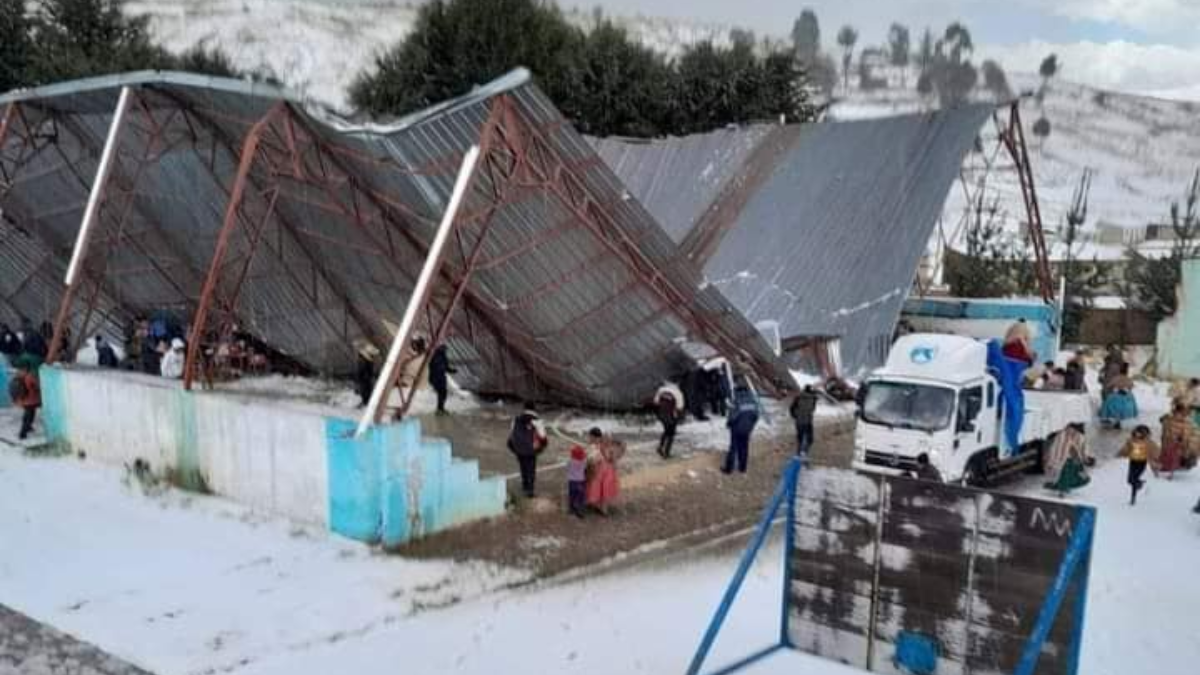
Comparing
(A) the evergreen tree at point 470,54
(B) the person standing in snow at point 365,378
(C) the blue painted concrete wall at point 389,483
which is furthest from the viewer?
(A) the evergreen tree at point 470,54

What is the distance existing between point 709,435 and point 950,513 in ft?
35.3

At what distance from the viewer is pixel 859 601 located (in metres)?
7.28

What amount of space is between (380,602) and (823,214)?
16.6 meters

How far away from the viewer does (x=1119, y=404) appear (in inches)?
767

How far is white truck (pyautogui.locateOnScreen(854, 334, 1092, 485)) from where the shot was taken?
12.9m

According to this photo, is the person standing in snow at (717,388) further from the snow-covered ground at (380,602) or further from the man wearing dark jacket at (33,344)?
the man wearing dark jacket at (33,344)

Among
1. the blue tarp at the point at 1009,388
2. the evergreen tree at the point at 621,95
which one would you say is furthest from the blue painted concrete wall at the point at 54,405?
the evergreen tree at the point at 621,95

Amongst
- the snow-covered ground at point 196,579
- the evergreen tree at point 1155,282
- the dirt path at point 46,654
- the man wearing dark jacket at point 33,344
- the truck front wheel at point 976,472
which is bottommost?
the dirt path at point 46,654

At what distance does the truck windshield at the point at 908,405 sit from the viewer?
1296 cm

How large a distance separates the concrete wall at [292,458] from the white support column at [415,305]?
0.26 m

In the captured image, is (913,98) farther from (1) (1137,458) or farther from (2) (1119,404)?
(1) (1137,458)

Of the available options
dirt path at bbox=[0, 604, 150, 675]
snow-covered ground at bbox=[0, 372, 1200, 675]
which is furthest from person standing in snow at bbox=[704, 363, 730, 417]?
dirt path at bbox=[0, 604, 150, 675]

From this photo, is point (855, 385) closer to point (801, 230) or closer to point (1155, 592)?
point (801, 230)

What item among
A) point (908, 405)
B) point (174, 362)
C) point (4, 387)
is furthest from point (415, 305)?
point (4, 387)
